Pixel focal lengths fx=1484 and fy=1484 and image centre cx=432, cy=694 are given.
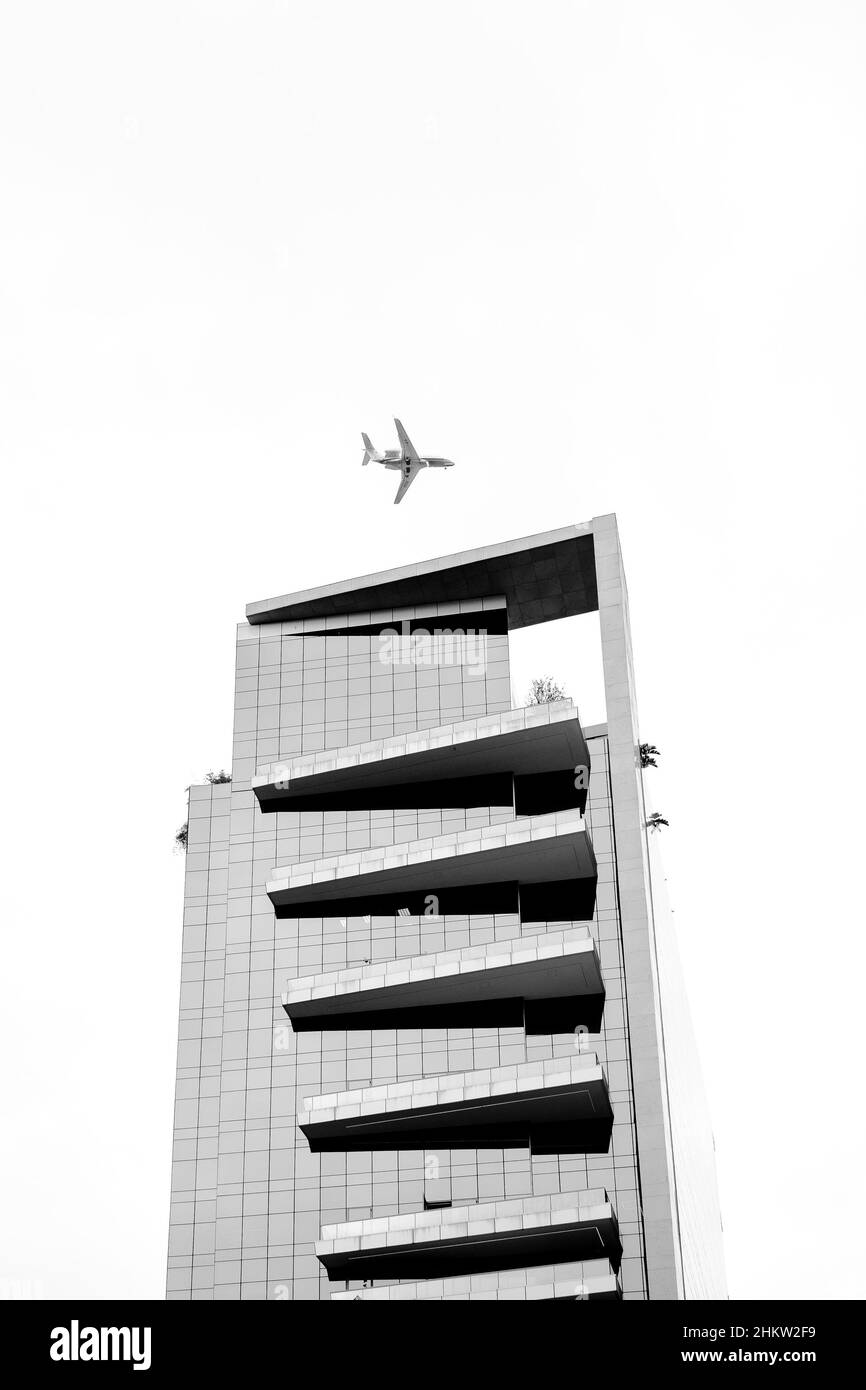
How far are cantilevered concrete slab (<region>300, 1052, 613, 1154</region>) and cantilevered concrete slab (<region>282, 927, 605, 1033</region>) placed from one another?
2394mm

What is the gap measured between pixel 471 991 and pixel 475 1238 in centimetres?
843

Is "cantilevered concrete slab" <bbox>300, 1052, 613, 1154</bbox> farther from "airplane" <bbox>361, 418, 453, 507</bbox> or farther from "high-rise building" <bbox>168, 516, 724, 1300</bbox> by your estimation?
"airplane" <bbox>361, 418, 453, 507</bbox>

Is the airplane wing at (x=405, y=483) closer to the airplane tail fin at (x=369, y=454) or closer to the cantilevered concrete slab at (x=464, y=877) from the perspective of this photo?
the airplane tail fin at (x=369, y=454)

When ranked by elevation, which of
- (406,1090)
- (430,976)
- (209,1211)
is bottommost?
(209,1211)

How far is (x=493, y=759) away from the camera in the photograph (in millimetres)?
55469

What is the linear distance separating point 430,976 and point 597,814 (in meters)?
8.77

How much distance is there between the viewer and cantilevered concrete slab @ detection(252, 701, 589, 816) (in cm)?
5400

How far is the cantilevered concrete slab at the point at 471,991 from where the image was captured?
5012 cm

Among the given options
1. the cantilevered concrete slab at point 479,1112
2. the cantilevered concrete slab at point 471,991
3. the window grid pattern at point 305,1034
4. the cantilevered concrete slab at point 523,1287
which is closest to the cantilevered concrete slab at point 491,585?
Result: the window grid pattern at point 305,1034

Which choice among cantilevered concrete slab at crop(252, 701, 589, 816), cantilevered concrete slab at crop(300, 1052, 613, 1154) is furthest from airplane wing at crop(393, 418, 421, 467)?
cantilevered concrete slab at crop(300, 1052, 613, 1154)
